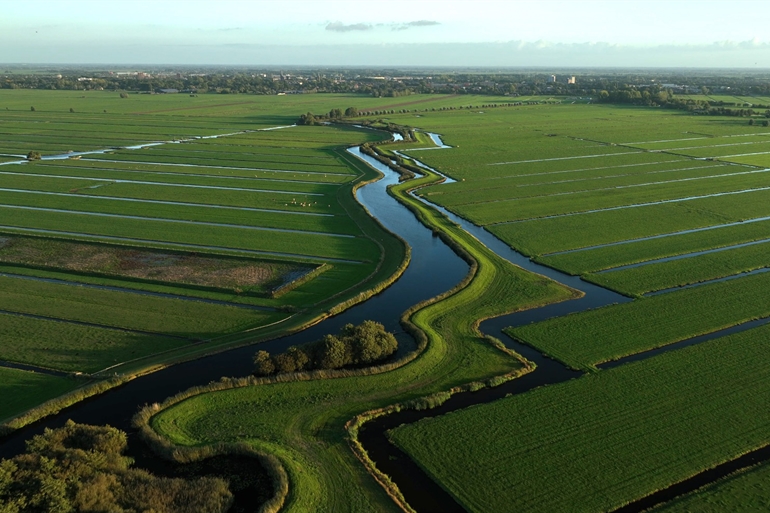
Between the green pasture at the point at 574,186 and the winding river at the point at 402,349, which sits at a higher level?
the green pasture at the point at 574,186

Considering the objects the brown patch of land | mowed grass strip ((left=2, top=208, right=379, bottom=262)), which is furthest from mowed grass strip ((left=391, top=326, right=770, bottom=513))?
mowed grass strip ((left=2, top=208, right=379, bottom=262))

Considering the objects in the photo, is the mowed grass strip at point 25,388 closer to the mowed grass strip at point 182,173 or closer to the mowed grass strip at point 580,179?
the mowed grass strip at point 182,173

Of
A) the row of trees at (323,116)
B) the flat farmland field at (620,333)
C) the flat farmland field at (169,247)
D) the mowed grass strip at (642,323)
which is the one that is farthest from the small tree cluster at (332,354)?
the row of trees at (323,116)

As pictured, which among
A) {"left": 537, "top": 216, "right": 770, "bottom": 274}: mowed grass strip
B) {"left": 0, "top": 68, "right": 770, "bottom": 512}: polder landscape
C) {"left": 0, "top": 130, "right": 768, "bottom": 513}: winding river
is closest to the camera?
{"left": 0, "top": 68, "right": 770, "bottom": 512}: polder landscape

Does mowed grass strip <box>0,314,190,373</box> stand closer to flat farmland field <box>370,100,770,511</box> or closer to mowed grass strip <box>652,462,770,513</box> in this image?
flat farmland field <box>370,100,770,511</box>

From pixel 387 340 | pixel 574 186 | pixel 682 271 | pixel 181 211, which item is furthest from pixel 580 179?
pixel 387 340

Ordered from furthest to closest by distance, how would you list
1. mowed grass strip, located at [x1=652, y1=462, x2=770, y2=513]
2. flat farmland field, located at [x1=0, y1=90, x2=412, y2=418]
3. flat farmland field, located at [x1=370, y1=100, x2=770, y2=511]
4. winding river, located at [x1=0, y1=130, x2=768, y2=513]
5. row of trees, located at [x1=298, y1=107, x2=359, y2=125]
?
1. row of trees, located at [x1=298, y1=107, x2=359, y2=125]
2. flat farmland field, located at [x1=0, y1=90, x2=412, y2=418]
3. winding river, located at [x1=0, y1=130, x2=768, y2=513]
4. flat farmland field, located at [x1=370, y1=100, x2=770, y2=511]
5. mowed grass strip, located at [x1=652, y1=462, x2=770, y2=513]

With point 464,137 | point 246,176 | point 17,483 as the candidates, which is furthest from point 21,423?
point 464,137
